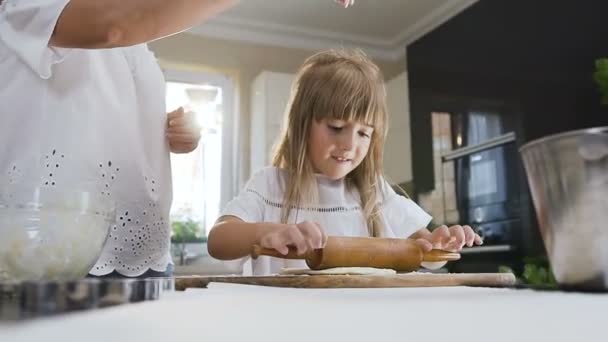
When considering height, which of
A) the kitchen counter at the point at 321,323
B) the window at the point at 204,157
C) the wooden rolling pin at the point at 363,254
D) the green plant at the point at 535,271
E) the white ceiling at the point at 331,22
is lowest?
the green plant at the point at 535,271

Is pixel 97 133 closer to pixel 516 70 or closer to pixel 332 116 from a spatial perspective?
pixel 332 116

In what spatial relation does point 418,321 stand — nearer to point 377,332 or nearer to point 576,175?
point 377,332

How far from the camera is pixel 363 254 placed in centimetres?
70

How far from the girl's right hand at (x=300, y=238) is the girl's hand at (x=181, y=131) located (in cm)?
33

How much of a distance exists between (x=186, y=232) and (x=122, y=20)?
281 cm

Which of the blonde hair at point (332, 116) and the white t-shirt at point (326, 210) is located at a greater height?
the blonde hair at point (332, 116)

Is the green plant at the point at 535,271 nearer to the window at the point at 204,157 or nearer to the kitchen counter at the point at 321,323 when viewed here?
the kitchen counter at the point at 321,323

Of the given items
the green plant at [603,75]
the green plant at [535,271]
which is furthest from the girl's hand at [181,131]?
the green plant at [603,75]

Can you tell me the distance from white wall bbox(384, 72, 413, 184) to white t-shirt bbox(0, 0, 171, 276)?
2.77 m

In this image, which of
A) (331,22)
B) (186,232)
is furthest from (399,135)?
(186,232)

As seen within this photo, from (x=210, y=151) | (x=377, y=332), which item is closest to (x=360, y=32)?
(x=210, y=151)

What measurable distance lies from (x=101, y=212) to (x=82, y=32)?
0.62ft

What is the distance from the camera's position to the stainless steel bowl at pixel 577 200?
39 cm

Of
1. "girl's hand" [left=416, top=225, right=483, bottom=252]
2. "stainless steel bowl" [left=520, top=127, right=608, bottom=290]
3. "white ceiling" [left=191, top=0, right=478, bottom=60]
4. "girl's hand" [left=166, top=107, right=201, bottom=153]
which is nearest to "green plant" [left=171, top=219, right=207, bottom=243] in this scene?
"white ceiling" [left=191, top=0, right=478, bottom=60]
